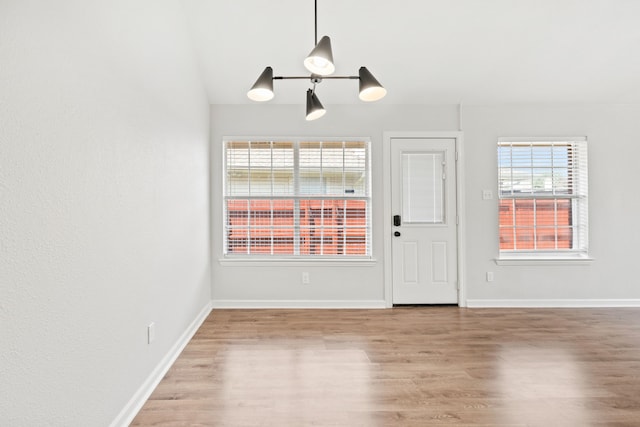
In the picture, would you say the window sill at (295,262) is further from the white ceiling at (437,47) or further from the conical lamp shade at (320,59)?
the conical lamp shade at (320,59)

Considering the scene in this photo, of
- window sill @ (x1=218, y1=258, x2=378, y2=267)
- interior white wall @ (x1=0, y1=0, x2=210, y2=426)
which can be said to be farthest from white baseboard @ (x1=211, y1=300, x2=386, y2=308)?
interior white wall @ (x1=0, y1=0, x2=210, y2=426)

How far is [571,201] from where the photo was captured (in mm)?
4188

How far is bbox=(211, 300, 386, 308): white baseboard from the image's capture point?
4066 mm

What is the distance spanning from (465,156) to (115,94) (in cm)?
363

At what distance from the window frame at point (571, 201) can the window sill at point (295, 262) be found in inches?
63.7

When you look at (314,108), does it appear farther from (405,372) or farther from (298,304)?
(298,304)

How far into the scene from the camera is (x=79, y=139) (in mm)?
1486

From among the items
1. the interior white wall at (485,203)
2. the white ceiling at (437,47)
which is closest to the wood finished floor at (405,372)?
the interior white wall at (485,203)

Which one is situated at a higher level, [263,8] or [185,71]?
[263,8]

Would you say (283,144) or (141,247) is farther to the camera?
(283,144)

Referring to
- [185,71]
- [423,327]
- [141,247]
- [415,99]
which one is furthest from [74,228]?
[415,99]

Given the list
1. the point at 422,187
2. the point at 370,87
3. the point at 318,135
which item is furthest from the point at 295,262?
the point at 370,87

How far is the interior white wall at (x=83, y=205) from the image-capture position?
1137mm

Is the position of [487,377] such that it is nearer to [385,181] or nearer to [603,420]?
[603,420]
